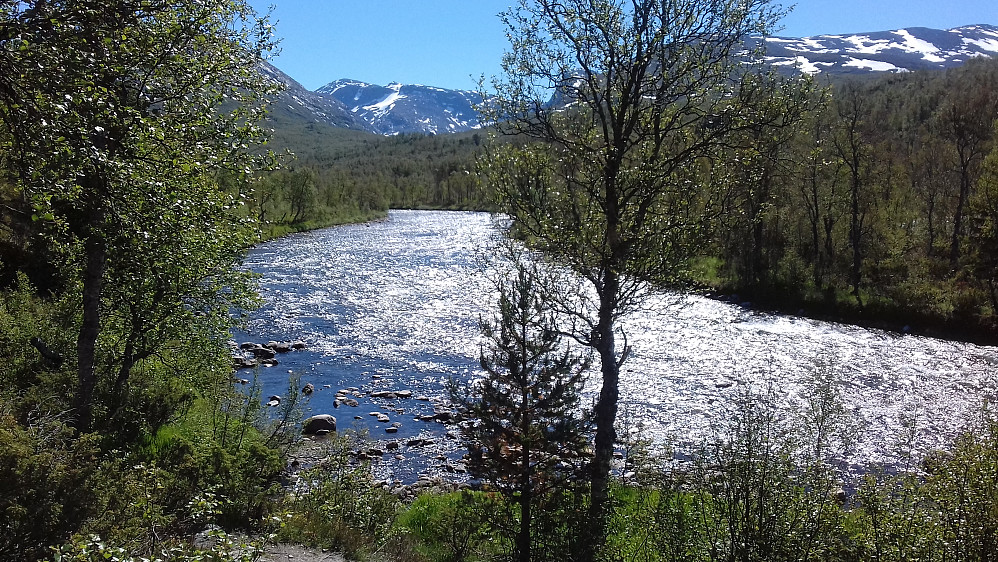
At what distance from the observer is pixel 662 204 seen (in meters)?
11.9

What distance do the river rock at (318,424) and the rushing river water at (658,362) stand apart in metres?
0.68

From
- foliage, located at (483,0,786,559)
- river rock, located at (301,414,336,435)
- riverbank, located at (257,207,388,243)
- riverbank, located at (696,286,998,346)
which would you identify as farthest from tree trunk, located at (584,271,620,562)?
riverbank, located at (257,207,388,243)

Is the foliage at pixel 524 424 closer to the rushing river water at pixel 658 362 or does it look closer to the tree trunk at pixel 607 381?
the tree trunk at pixel 607 381

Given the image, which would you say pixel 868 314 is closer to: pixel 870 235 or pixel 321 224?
pixel 870 235

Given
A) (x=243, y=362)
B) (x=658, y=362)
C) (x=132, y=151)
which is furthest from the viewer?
(x=658, y=362)

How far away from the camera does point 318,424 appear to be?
1936 centimetres

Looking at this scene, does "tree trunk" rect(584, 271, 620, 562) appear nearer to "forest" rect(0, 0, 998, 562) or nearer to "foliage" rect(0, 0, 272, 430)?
"forest" rect(0, 0, 998, 562)

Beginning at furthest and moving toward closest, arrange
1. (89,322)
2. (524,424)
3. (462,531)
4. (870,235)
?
1. (870,235)
2. (462,531)
3. (524,424)
4. (89,322)

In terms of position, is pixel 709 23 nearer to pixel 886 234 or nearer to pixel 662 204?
pixel 662 204

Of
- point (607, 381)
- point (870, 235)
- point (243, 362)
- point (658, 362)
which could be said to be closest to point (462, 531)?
point (607, 381)

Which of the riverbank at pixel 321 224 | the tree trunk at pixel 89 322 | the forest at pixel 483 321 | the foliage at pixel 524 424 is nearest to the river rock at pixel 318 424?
the forest at pixel 483 321

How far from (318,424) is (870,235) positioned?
→ 37.9 meters

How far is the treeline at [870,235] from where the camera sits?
96.2 ft

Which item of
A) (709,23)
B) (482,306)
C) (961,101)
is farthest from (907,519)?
(961,101)
